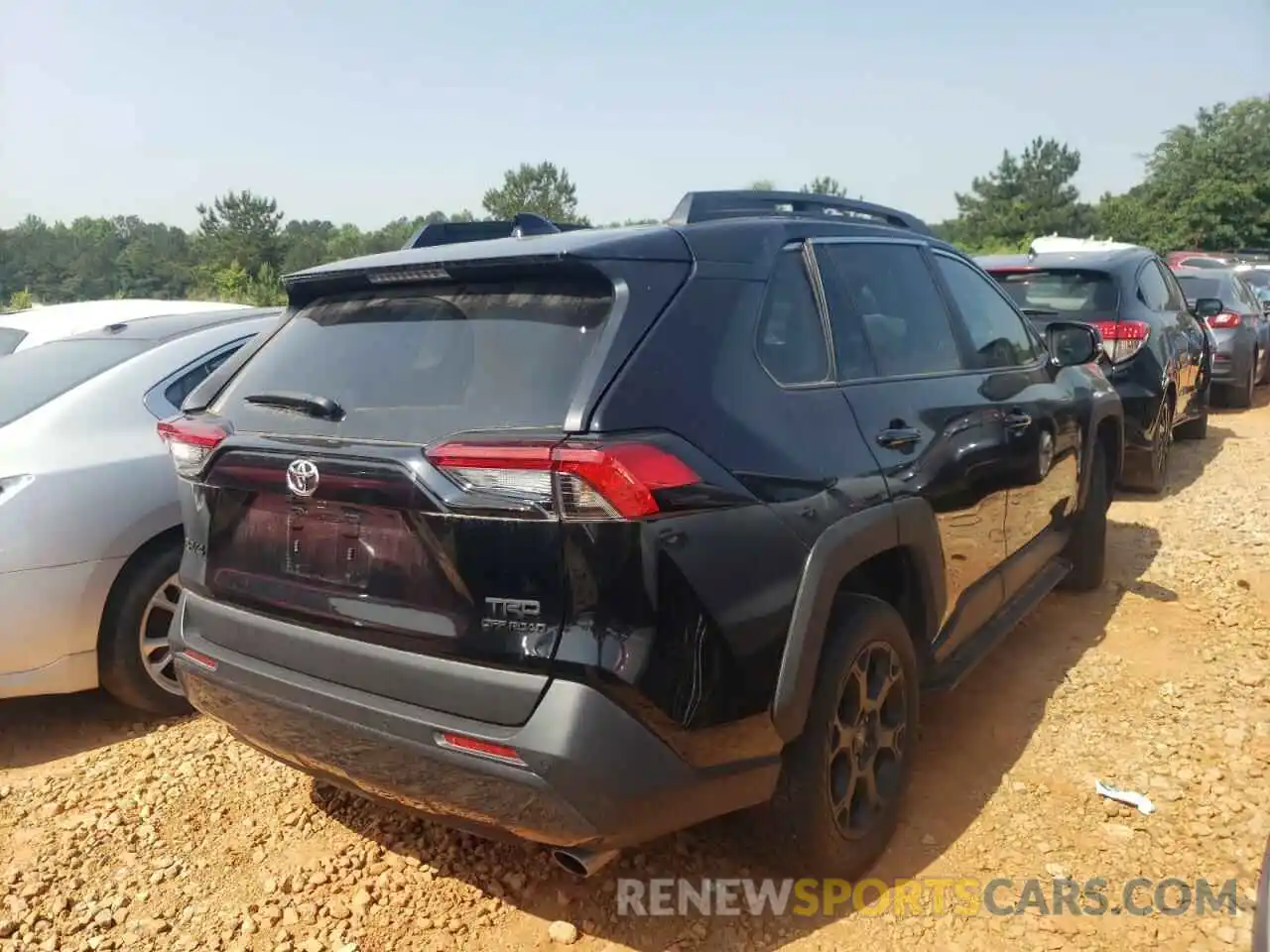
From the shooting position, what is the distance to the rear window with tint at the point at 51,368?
363cm

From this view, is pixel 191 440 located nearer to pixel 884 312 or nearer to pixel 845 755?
pixel 845 755

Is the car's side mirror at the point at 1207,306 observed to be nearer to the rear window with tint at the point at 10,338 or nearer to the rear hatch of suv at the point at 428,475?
the rear hatch of suv at the point at 428,475

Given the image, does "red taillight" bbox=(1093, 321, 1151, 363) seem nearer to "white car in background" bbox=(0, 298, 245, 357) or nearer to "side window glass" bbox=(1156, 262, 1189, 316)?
"side window glass" bbox=(1156, 262, 1189, 316)

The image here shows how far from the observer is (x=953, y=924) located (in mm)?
2488

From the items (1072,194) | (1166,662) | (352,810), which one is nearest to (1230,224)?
(1072,194)

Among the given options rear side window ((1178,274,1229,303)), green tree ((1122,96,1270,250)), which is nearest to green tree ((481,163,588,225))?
green tree ((1122,96,1270,250))

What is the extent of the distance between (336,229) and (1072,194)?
53999mm

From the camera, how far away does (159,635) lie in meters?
3.65

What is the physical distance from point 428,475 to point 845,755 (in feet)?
4.53

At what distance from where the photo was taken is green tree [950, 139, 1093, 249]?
64.6m

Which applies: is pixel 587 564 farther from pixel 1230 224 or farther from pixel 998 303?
pixel 1230 224

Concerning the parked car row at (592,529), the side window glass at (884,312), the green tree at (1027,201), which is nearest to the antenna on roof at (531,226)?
the parked car row at (592,529)

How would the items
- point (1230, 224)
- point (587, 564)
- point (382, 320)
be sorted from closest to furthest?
point (587, 564), point (382, 320), point (1230, 224)

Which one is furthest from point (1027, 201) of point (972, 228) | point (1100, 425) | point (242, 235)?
point (1100, 425)
